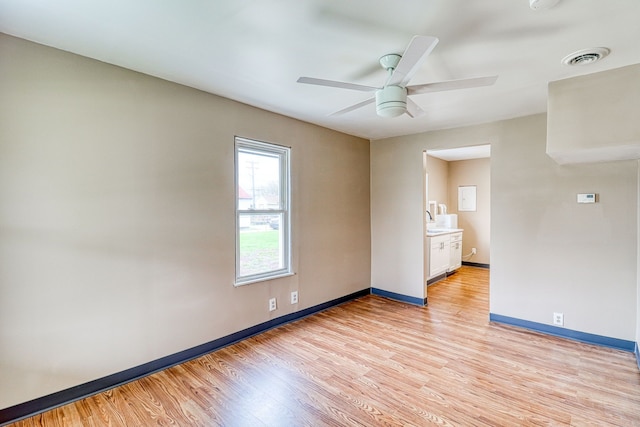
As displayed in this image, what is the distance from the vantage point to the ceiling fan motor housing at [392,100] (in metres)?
2.08

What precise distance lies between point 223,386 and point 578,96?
11.8 ft

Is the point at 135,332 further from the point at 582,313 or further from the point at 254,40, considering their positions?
the point at 582,313

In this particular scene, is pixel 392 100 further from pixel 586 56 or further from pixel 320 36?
pixel 586 56

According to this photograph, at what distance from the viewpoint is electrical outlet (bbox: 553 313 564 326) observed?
127 inches

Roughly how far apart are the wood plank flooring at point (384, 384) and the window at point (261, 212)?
0.73 metres

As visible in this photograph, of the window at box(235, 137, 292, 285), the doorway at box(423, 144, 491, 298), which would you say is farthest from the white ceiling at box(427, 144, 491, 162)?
the window at box(235, 137, 292, 285)

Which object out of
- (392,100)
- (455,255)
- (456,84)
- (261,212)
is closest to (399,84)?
(392,100)

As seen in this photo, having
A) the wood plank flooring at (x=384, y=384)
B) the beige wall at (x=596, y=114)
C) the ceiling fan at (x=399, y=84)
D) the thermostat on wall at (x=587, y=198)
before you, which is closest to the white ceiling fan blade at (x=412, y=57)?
the ceiling fan at (x=399, y=84)

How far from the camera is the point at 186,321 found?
8.90 feet

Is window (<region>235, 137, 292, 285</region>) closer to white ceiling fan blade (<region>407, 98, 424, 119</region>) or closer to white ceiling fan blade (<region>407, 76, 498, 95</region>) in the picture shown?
white ceiling fan blade (<region>407, 98, 424, 119</region>)

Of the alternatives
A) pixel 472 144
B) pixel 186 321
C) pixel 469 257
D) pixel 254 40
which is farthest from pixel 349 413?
pixel 469 257

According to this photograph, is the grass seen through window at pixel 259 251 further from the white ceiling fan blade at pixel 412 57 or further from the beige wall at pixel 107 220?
the white ceiling fan blade at pixel 412 57

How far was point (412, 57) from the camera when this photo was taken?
1677mm

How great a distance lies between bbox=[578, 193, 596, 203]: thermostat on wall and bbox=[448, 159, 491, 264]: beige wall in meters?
3.54
